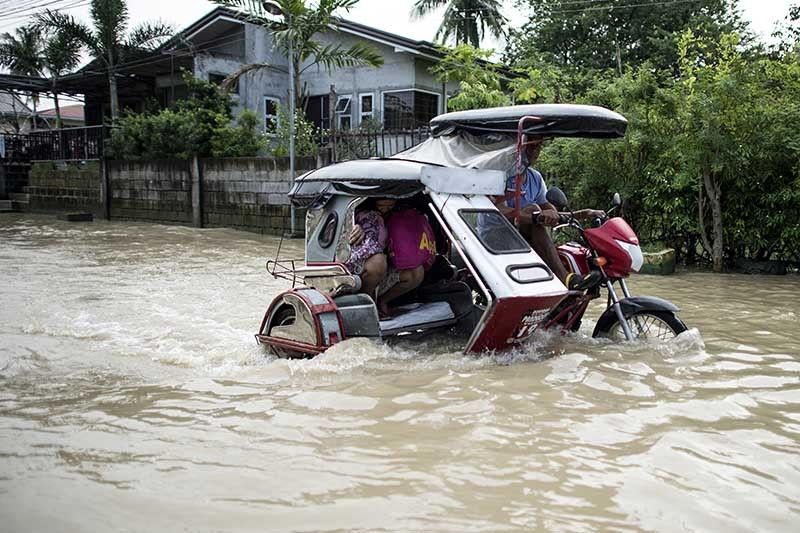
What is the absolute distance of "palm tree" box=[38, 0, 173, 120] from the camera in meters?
23.3

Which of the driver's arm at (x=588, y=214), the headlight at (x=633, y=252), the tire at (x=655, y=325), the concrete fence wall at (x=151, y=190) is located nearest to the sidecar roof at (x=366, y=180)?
the driver's arm at (x=588, y=214)

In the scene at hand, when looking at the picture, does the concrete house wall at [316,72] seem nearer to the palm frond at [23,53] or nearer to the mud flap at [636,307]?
the palm frond at [23,53]

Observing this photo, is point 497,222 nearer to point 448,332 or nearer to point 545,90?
point 448,332

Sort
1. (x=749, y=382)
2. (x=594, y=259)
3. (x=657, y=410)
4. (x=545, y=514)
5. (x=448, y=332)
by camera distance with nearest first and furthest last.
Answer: (x=545, y=514) → (x=657, y=410) → (x=749, y=382) → (x=594, y=259) → (x=448, y=332)

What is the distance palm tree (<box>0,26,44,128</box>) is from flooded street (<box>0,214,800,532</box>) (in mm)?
23709

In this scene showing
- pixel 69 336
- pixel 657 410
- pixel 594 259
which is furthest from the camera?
pixel 69 336

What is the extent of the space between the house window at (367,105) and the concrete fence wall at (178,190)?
17.1 feet

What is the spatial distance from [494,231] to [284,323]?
1811mm

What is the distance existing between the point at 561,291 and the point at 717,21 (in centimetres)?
2306

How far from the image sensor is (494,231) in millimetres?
5242

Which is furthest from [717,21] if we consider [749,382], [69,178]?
[749,382]

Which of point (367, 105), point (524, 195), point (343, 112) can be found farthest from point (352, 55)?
point (524, 195)

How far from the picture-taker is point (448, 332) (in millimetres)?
6215

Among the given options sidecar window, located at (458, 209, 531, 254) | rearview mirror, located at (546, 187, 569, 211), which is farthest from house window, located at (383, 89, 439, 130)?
sidecar window, located at (458, 209, 531, 254)
